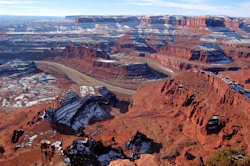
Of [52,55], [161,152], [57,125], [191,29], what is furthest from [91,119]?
[191,29]

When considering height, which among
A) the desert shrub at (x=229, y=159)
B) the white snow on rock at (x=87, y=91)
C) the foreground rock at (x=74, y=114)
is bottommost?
the foreground rock at (x=74, y=114)

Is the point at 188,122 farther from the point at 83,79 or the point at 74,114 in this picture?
the point at 83,79

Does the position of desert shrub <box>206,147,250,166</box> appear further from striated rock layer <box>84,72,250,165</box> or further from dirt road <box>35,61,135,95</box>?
dirt road <box>35,61,135,95</box>

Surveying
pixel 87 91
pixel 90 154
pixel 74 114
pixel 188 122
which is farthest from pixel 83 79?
pixel 90 154

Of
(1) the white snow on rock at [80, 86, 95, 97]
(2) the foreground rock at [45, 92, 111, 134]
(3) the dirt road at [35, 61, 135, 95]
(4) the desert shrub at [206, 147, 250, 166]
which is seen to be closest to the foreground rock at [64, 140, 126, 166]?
(4) the desert shrub at [206, 147, 250, 166]

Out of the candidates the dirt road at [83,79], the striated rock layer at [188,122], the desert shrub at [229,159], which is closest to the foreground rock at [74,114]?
the striated rock layer at [188,122]

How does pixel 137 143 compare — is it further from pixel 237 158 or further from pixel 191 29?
pixel 191 29

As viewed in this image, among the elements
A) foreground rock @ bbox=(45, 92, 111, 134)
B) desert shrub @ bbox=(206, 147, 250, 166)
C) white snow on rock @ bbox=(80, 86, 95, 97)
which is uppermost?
desert shrub @ bbox=(206, 147, 250, 166)

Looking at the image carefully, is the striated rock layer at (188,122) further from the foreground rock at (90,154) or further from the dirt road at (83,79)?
the dirt road at (83,79)

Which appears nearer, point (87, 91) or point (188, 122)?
point (188, 122)

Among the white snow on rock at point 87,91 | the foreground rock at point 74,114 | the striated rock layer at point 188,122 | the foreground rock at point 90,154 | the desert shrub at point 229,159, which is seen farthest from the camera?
the white snow on rock at point 87,91

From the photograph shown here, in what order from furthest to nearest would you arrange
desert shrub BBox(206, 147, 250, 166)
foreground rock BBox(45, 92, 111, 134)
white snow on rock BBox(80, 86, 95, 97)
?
white snow on rock BBox(80, 86, 95, 97) → foreground rock BBox(45, 92, 111, 134) → desert shrub BBox(206, 147, 250, 166)

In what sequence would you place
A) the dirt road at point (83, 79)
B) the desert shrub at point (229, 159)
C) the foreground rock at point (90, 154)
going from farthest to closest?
the dirt road at point (83, 79)
the foreground rock at point (90, 154)
the desert shrub at point (229, 159)
